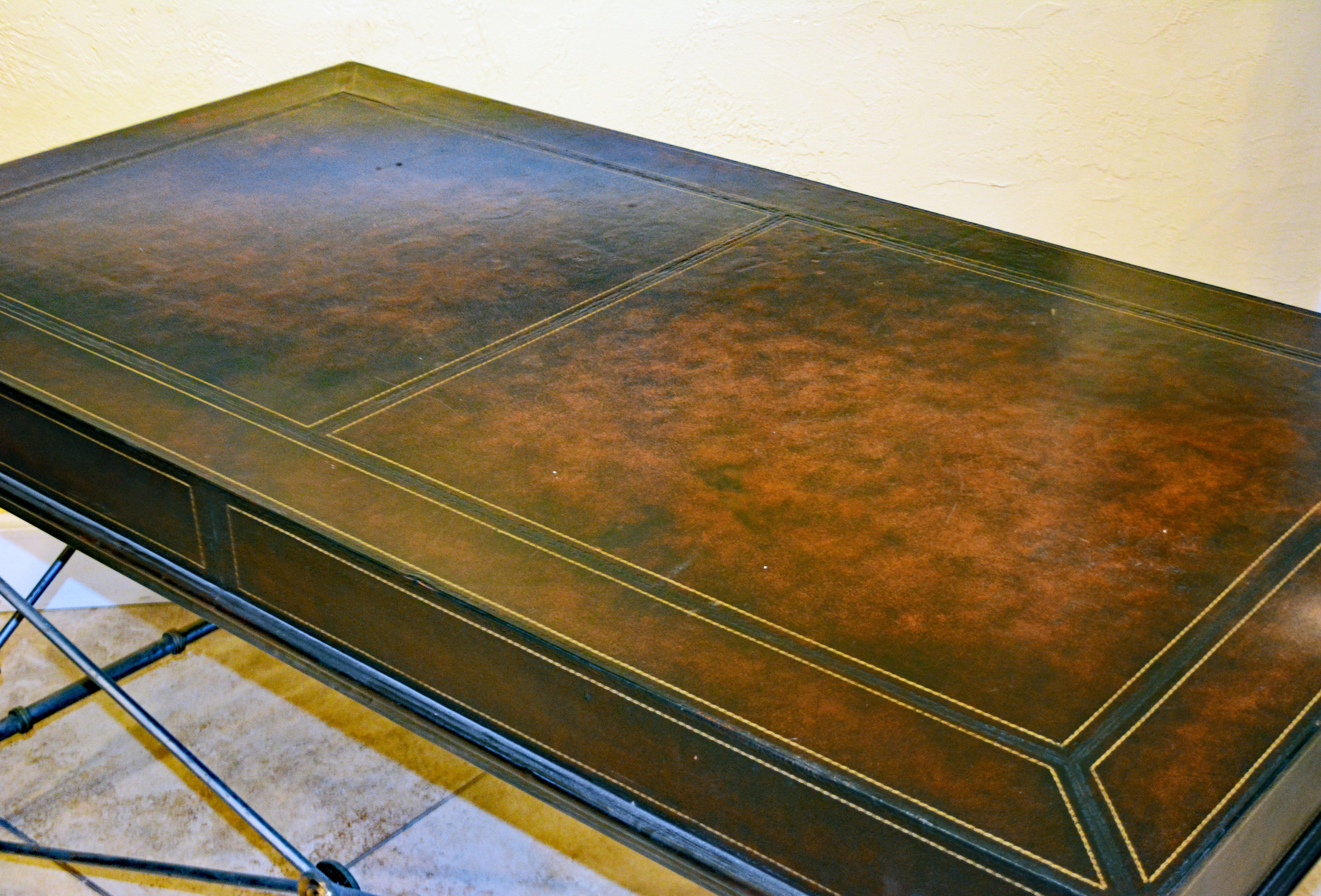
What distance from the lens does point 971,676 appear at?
114cm

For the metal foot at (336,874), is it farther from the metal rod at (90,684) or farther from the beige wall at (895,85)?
the beige wall at (895,85)

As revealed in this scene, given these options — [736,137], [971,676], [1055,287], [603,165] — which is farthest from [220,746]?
[971,676]

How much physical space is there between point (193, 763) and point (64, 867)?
3.14 feet

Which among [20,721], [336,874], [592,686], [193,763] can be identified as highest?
[592,686]

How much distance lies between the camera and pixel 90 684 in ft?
8.05

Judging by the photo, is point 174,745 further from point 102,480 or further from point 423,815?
point 423,815

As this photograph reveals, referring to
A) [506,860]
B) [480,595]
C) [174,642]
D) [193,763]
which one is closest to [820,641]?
[480,595]

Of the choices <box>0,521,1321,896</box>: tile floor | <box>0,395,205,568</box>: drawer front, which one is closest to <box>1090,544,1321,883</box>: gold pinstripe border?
<box>0,395,205,568</box>: drawer front

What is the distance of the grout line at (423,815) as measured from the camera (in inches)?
100

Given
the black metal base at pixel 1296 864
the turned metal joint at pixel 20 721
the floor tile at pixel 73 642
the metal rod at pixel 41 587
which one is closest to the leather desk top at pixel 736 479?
the black metal base at pixel 1296 864

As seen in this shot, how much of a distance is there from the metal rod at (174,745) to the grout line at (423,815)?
0.79m

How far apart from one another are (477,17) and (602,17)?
0.32 metres

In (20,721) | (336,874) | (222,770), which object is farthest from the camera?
(222,770)

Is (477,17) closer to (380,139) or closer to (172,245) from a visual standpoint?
(380,139)
